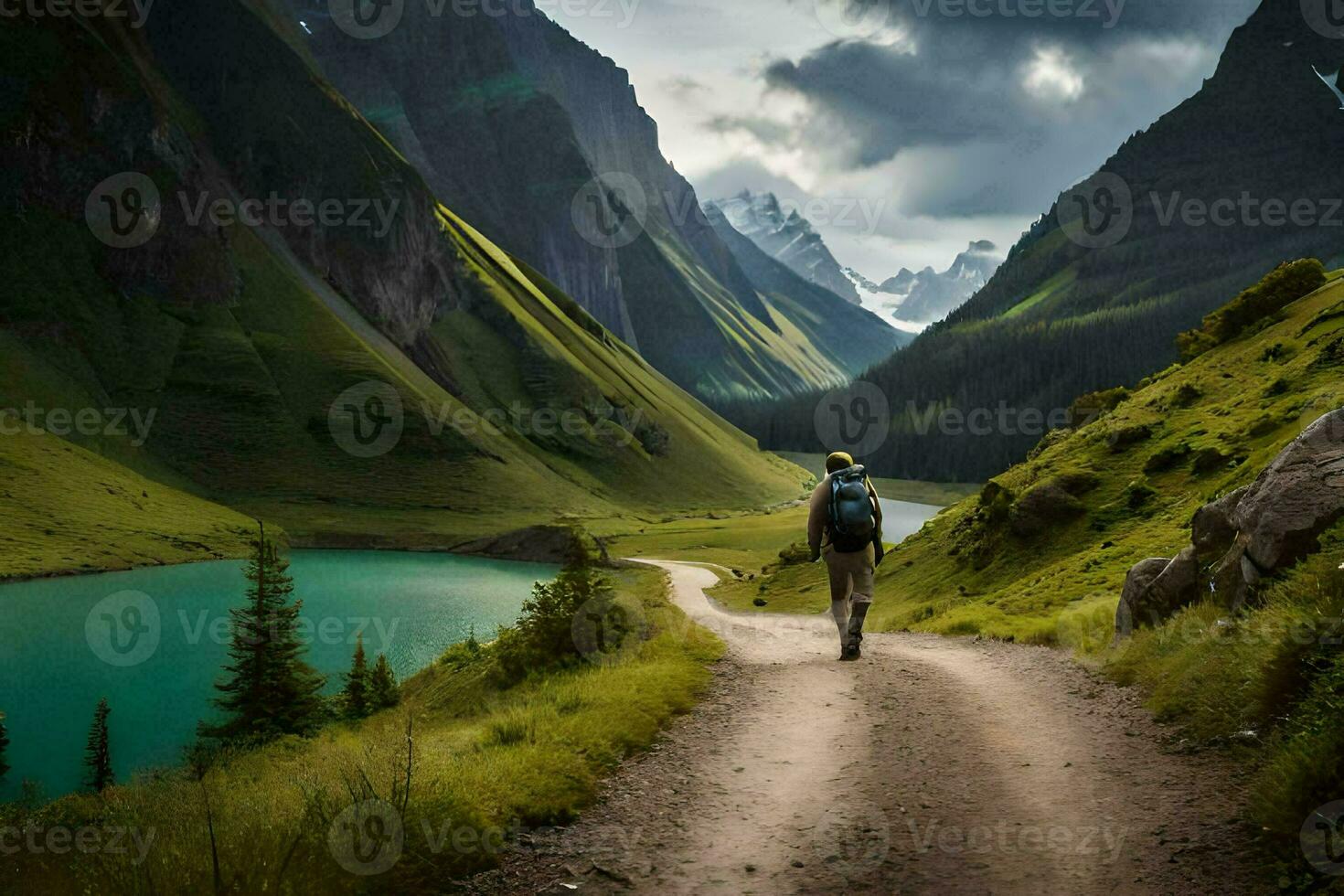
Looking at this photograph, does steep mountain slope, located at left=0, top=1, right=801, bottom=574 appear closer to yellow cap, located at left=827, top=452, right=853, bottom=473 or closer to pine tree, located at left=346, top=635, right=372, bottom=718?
pine tree, located at left=346, top=635, right=372, bottom=718

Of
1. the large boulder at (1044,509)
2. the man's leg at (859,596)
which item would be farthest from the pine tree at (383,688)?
the large boulder at (1044,509)

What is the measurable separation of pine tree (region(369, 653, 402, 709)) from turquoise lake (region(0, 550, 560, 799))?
8.63 metres

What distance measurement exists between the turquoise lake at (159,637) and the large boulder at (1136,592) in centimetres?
3632

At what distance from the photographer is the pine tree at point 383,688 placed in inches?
1464

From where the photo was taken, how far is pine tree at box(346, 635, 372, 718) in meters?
36.7

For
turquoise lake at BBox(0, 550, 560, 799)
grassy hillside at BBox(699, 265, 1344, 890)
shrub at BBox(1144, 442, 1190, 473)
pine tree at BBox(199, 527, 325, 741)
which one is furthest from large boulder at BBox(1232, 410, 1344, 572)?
turquoise lake at BBox(0, 550, 560, 799)

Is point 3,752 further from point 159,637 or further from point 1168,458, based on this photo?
point 1168,458

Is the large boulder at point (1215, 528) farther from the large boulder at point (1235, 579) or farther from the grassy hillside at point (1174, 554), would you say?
the grassy hillside at point (1174, 554)

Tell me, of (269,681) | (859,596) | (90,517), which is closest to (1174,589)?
A: (859,596)

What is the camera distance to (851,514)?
1666 centimetres

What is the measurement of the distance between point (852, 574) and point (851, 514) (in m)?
→ 1.61

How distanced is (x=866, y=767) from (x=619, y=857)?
350 centimetres

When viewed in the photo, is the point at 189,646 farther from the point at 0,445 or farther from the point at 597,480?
the point at 597,480

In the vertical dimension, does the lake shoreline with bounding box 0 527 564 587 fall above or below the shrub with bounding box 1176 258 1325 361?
below
